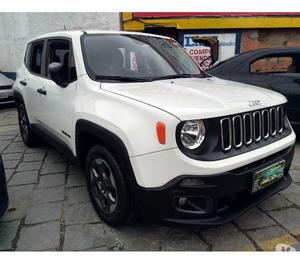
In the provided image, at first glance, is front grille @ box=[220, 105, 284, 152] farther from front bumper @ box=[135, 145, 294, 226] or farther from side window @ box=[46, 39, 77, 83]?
side window @ box=[46, 39, 77, 83]

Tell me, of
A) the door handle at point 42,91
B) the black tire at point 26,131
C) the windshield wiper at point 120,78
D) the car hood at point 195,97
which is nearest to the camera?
the car hood at point 195,97

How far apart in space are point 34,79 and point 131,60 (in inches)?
69.1

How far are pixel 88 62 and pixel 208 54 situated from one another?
8016 millimetres

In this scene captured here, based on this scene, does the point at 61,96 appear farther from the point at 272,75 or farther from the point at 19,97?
the point at 272,75

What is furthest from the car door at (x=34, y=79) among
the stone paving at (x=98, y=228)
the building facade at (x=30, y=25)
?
the building facade at (x=30, y=25)

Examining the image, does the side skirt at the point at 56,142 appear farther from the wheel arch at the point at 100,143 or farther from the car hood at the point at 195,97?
the car hood at the point at 195,97

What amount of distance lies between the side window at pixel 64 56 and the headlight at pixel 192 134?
154 cm

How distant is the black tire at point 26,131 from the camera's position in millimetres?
5160

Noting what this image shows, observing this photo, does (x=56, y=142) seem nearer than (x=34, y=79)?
Yes

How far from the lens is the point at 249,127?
102 inches

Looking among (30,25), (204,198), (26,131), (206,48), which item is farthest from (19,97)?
(30,25)

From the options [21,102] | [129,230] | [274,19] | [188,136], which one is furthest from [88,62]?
[274,19]

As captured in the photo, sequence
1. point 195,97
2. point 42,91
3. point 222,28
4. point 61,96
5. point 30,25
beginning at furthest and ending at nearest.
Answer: point 30,25 → point 222,28 → point 42,91 → point 61,96 → point 195,97

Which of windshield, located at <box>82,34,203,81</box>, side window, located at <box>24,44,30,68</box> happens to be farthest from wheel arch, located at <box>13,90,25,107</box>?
windshield, located at <box>82,34,203,81</box>
